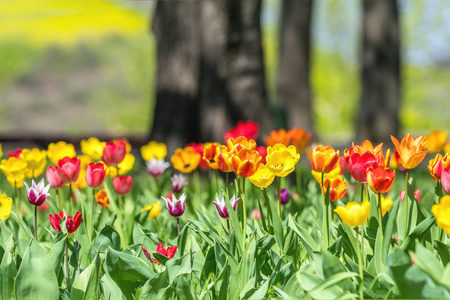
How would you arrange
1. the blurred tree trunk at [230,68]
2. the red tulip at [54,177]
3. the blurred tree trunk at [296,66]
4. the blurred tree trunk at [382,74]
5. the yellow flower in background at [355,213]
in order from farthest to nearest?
1. the blurred tree trunk at [296,66]
2. the blurred tree trunk at [382,74]
3. the blurred tree trunk at [230,68]
4. the red tulip at [54,177]
5. the yellow flower in background at [355,213]

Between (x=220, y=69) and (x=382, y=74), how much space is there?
423 cm

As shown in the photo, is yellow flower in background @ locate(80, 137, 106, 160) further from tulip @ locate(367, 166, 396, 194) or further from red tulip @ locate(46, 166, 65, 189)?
tulip @ locate(367, 166, 396, 194)

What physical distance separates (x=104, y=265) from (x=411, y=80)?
2770 centimetres

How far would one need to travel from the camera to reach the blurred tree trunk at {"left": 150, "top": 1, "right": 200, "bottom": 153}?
6211 mm

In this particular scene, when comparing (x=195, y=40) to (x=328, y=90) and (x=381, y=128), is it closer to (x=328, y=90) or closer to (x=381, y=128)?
(x=381, y=128)

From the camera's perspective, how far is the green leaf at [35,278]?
1.51 m

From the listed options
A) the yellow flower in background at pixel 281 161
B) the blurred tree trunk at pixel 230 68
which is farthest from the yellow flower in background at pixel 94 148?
the blurred tree trunk at pixel 230 68

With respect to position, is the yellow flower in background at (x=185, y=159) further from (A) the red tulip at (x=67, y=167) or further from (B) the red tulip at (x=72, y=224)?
(B) the red tulip at (x=72, y=224)

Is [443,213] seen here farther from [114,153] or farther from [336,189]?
[114,153]

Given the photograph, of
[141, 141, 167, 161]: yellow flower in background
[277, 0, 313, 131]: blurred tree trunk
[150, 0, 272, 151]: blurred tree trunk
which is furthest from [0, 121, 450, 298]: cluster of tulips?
[277, 0, 313, 131]: blurred tree trunk

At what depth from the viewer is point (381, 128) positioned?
8.28 meters

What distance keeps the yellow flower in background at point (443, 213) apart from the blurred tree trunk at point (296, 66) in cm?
834

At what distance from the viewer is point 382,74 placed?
840cm

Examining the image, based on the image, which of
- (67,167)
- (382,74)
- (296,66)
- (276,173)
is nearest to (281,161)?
(276,173)
